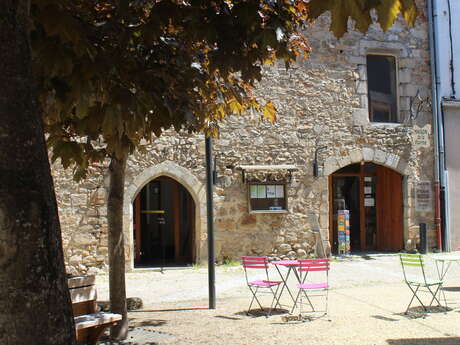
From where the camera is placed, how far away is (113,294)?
211 inches

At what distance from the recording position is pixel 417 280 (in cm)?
671

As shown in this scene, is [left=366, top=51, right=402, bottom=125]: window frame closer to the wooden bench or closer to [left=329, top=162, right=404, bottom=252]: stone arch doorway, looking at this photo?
[left=329, top=162, right=404, bottom=252]: stone arch doorway

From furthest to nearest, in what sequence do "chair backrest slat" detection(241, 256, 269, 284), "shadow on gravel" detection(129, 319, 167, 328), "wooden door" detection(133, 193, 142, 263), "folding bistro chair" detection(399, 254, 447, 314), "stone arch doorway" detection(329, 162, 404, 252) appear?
1. "stone arch doorway" detection(329, 162, 404, 252)
2. "wooden door" detection(133, 193, 142, 263)
3. "chair backrest slat" detection(241, 256, 269, 284)
4. "folding bistro chair" detection(399, 254, 447, 314)
5. "shadow on gravel" detection(129, 319, 167, 328)

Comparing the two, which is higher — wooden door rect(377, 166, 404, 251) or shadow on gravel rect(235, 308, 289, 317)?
wooden door rect(377, 166, 404, 251)

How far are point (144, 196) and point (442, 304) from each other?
662 cm

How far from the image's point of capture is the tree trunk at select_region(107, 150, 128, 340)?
211 inches

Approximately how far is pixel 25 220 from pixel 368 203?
37.3 ft

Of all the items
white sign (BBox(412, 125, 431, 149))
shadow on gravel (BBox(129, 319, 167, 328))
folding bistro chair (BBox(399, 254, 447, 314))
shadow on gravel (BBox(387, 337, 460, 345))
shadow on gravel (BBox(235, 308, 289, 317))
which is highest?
white sign (BBox(412, 125, 431, 149))

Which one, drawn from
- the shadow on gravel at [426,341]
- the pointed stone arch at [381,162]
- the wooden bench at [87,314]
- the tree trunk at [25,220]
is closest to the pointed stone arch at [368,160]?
the pointed stone arch at [381,162]

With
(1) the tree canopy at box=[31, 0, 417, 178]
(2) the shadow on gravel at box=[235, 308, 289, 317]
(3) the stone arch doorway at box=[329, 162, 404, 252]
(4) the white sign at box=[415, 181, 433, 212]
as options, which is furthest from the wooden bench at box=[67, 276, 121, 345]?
(4) the white sign at box=[415, 181, 433, 212]

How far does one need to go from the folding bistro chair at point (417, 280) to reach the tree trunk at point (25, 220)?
4.95 m

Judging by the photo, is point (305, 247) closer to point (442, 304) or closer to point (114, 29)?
point (442, 304)

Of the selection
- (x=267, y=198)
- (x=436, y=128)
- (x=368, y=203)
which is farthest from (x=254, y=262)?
(x=436, y=128)

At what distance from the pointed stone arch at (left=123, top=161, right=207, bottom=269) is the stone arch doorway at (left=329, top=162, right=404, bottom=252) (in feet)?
10.4
